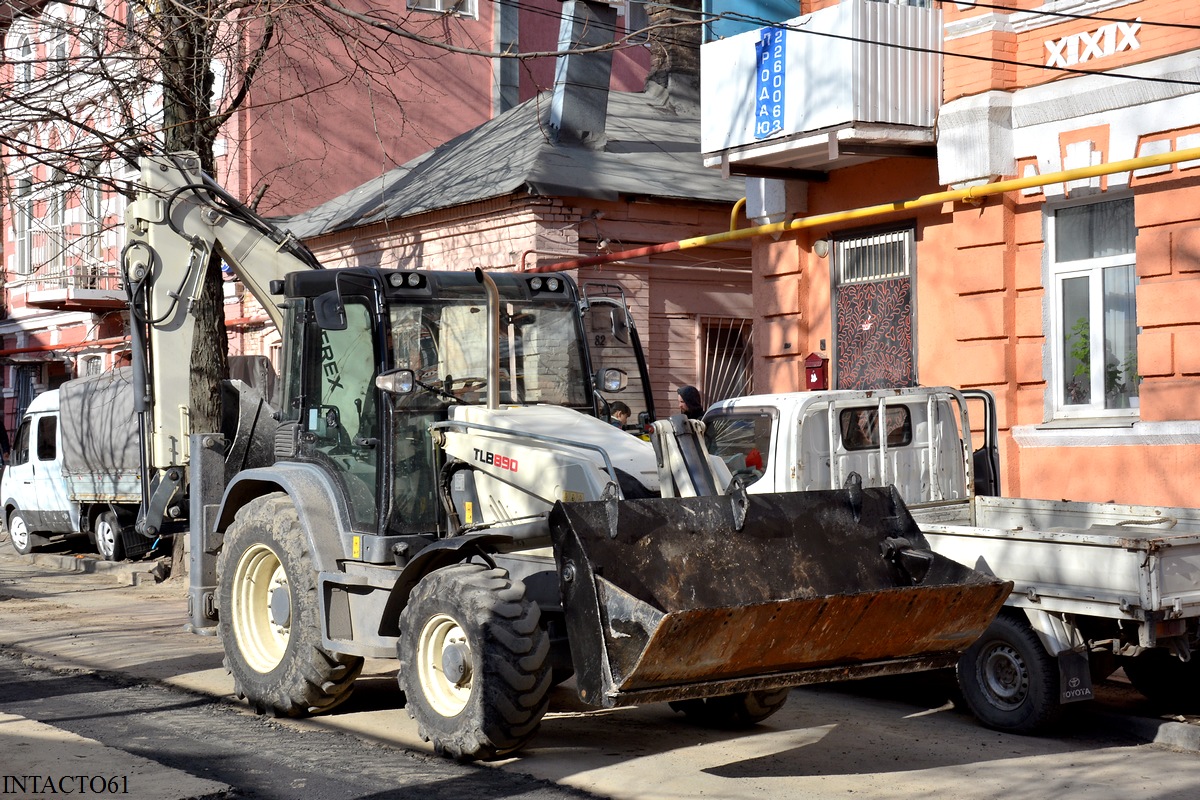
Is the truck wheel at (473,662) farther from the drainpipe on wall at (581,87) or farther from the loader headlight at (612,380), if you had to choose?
the drainpipe on wall at (581,87)

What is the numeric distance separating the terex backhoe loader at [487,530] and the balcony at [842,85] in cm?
537

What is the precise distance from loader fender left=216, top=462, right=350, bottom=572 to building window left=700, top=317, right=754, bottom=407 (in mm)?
11517

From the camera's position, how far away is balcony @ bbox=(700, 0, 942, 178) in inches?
535

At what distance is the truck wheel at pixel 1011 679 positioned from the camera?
7938 mm

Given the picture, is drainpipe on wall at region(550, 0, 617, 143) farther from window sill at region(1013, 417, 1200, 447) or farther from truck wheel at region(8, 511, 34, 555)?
truck wheel at region(8, 511, 34, 555)

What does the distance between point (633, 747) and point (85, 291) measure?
21.9m

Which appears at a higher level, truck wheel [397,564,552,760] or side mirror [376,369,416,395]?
side mirror [376,369,416,395]

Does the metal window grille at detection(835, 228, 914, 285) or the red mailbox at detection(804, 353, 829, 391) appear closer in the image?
the metal window grille at detection(835, 228, 914, 285)

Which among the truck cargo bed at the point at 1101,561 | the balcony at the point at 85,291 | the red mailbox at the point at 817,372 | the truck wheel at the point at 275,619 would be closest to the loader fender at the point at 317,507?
the truck wheel at the point at 275,619

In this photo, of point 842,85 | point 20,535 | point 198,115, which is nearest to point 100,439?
point 20,535

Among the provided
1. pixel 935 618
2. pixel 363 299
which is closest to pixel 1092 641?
pixel 935 618

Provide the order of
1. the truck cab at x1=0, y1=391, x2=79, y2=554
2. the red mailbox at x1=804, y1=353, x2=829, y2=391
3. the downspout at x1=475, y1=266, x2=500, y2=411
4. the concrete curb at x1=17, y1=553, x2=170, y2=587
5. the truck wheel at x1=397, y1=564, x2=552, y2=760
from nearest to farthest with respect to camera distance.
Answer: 1. the truck wheel at x1=397, y1=564, x2=552, y2=760
2. the downspout at x1=475, y1=266, x2=500, y2=411
3. the red mailbox at x1=804, y1=353, x2=829, y2=391
4. the concrete curb at x1=17, y1=553, x2=170, y2=587
5. the truck cab at x1=0, y1=391, x2=79, y2=554

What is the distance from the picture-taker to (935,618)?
6746 millimetres

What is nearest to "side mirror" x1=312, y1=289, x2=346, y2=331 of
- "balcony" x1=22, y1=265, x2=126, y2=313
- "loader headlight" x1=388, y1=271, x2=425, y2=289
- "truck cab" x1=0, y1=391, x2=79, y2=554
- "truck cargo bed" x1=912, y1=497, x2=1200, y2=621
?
"loader headlight" x1=388, y1=271, x2=425, y2=289
